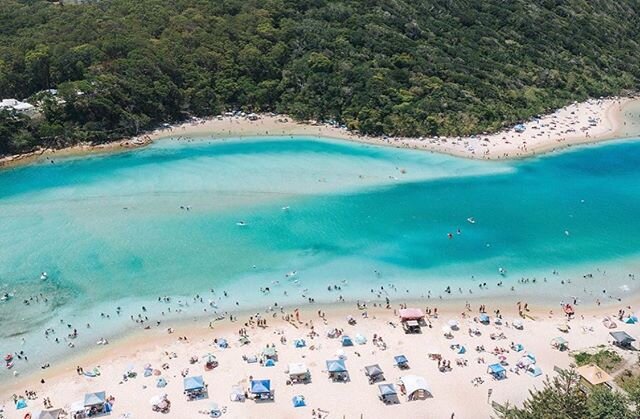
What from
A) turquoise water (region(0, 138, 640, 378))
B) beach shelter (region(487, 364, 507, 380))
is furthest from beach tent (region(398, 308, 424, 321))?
beach shelter (region(487, 364, 507, 380))

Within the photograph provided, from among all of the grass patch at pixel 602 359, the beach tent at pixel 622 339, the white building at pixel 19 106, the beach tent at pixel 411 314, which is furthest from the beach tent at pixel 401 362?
the white building at pixel 19 106

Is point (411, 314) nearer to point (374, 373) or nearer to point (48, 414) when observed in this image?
point (374, 373)

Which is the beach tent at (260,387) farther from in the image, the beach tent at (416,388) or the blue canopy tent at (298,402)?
the beach tent at (416,388)

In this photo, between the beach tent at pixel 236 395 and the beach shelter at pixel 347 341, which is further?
the beach shelter at pixel 347 341

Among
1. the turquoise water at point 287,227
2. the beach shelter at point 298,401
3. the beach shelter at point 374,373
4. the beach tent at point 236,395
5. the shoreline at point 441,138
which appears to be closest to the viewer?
the beach shelter at point 298,401

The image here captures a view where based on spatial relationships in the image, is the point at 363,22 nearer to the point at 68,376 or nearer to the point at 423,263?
the point at 423,263

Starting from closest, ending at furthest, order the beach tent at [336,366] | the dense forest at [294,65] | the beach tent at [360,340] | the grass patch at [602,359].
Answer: the beach tent at [336,366] < the grass patch at [602,359] < the beach tent at [360,340] < the dense forest at [294,65]

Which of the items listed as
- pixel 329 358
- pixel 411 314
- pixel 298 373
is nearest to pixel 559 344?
pixel 411 314

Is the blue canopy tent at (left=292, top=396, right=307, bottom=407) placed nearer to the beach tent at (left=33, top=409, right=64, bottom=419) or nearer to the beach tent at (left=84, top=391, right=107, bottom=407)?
the beach tent at (left=84, top=391, right=107, bottom=407)
